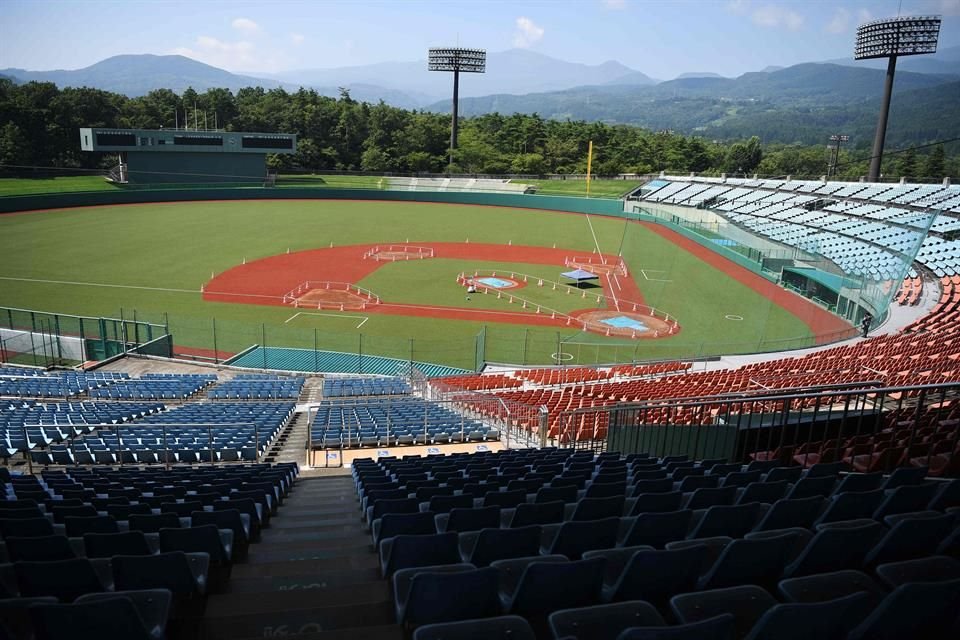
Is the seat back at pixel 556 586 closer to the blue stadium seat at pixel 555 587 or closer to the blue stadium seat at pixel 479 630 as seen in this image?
the blue stadium seat at pixel 555 587

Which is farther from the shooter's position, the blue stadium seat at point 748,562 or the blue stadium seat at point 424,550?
the blue stadium seat at point 424,550

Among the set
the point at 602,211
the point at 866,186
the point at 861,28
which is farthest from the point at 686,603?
the point at 861,28

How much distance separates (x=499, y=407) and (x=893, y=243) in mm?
32992

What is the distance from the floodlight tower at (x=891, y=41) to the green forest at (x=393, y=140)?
34947 millimetres

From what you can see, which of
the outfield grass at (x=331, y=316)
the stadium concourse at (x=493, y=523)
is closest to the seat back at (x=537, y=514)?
the stadium concourse at (x=493, y=523)

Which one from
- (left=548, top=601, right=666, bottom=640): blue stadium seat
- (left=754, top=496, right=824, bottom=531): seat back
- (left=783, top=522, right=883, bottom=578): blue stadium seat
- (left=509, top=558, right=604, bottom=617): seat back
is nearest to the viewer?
(left=548, top=601, right=666, bottom=640): blue stadium seat

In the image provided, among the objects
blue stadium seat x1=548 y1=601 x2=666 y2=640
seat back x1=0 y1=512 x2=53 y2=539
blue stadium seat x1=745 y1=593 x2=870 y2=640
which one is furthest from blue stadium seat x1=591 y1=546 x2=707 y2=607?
seat back x1=0 y1=512 x2=53 y2=539

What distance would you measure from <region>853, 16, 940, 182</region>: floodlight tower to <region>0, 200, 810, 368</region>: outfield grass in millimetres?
31511

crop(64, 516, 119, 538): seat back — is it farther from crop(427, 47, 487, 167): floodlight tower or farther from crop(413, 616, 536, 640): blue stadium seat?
crop(427, 47, 487, 167): floodlight tower

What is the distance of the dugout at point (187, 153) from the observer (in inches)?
2943

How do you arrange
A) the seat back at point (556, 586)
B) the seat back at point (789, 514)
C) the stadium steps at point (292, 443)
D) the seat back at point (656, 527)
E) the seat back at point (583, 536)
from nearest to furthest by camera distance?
1. the seat back at point (556, 586)
2. the seat back at point (583, 536)
3. the seat back at point (656, 527)
4. the seat back at point (789, 514)
5. the stadium steps at point (292, 443)

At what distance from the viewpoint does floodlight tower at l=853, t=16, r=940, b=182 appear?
65250mm

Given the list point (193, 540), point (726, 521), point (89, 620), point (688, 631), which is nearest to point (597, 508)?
point (726, 521)

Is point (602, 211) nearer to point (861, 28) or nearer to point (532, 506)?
point (861, 28)
